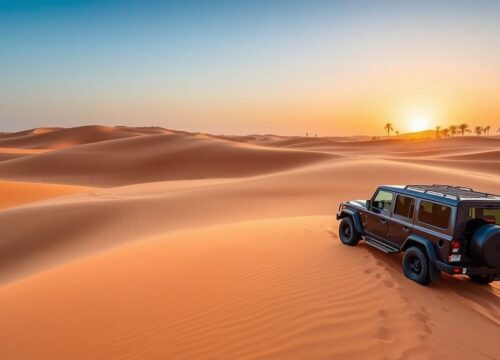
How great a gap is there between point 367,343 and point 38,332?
15.1 ft

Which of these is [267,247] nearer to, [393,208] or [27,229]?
[393,208]

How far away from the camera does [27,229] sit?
1378cm

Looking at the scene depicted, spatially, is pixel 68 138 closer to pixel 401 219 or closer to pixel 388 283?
pixel 401 219

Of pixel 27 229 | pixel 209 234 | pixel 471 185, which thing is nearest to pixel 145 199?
pixel 27 229

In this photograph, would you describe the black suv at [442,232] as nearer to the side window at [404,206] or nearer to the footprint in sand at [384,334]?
the side window at [404,206]

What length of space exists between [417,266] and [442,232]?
2.48ft

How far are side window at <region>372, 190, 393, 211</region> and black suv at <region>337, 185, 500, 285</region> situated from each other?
0.65ft

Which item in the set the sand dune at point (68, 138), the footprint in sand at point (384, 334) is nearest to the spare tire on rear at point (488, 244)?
the footprint in sand at point (384, 334)

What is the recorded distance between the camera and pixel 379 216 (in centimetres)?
748

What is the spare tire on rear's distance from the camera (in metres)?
5.48

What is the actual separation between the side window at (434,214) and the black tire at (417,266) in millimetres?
531

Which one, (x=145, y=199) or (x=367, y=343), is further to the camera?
(x=145, y=199)

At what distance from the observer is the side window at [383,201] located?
754 cm

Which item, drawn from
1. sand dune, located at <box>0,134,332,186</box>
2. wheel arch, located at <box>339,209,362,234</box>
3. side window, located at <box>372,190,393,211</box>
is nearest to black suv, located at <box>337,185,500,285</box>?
side window, located at <box>372,190,393,211</box>
